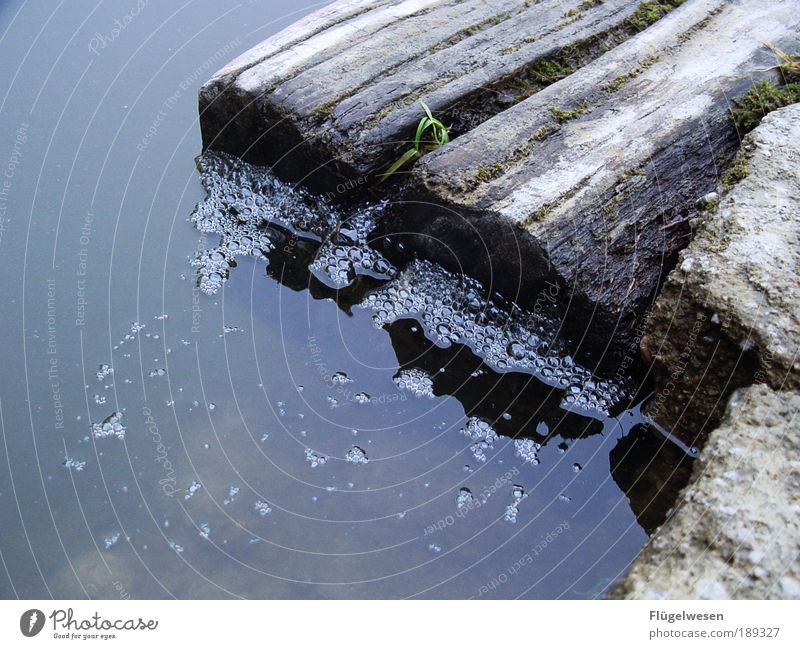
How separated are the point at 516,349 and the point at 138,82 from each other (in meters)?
2.09

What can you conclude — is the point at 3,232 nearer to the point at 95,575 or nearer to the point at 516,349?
the point at 95,575

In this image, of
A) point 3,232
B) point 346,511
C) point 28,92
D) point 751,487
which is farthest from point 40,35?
point 751,487

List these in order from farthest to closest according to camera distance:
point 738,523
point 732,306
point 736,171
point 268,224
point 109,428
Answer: point 268,224, point 736,171, point 109,428, point 732,306, point 738,523

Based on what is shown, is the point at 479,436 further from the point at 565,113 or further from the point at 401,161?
the point at 565,113

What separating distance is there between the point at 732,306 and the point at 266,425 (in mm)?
1325

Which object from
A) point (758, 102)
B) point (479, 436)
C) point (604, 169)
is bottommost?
point (479, 436)

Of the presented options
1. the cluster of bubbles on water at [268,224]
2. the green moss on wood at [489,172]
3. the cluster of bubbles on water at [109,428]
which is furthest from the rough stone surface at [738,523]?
the cluster of bubbles on water at [109,428]

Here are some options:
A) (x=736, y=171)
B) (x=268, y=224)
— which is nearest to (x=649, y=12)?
(x=736, y=171)

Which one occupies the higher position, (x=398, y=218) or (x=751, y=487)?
(x=398, y=218)

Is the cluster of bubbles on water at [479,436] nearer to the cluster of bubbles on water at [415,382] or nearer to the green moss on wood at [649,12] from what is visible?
the cluster of bubbles on water at [415,382]

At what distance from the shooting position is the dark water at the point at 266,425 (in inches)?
85.6

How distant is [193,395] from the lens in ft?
8.29

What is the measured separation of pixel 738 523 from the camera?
1.82 metres

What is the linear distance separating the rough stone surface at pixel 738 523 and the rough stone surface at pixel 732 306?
0.48ft
